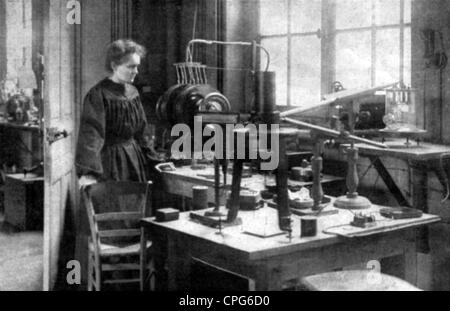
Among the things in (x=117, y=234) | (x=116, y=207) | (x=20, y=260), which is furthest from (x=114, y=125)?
(x=20, y=260)

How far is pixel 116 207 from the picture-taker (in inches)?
166

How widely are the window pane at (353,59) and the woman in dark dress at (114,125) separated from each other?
152 cm

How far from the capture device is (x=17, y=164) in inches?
310

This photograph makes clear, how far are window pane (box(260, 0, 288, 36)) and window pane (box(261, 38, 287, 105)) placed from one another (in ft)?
0.27

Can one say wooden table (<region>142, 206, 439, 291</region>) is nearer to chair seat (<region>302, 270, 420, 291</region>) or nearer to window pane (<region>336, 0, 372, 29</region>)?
chair seat (<region>302, 270, 420, 291</region>)

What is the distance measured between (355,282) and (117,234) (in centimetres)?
156

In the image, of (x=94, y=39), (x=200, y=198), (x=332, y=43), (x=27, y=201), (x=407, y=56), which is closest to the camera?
(x=200, y=198)

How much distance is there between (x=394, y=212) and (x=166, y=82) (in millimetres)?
3454

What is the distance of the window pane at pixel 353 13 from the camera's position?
4.64 meters

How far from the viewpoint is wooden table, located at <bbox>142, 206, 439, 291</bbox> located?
257 cm

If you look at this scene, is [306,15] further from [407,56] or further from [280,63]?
[407,56]

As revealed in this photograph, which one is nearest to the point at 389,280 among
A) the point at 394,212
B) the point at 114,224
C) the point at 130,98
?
the point at 394,212

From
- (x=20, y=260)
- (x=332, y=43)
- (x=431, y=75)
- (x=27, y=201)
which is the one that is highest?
(x=332, y=43)

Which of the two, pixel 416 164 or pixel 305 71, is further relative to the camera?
pixel 305 71
